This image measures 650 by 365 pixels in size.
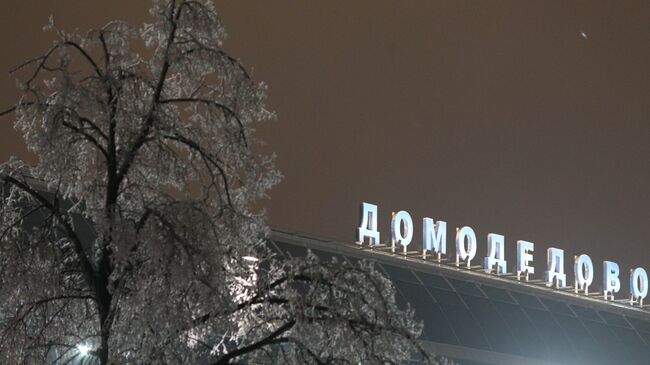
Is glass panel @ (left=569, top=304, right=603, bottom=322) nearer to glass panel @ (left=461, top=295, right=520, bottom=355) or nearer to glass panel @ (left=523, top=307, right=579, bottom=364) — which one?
glass panel @ (left=523, top=307, right=579, bottom=364)

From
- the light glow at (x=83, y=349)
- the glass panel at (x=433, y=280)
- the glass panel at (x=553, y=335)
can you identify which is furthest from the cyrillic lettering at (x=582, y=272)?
the light glow at (x=83, y=349)

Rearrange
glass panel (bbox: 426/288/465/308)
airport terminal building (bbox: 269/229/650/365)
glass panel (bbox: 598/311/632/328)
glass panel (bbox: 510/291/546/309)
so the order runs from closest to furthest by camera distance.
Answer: airport terminal building (bbox: 269/229/650/365), glass panel (bbox: 426/288/465/308), glass panel (bbox: 510/291/546/309), glass panel (bbox: 598/311/632/328)

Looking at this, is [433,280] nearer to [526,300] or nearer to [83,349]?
[526,300]

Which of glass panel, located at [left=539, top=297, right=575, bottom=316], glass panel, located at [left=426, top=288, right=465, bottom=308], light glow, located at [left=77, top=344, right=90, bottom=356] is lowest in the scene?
light glow, located at [left=77, top=344, right=90, bottom=356]

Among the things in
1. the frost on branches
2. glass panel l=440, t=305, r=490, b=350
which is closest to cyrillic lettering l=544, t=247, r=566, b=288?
glass panel l=440, t=305, r=490, b=350

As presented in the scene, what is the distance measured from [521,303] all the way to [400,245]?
6910 millimetres

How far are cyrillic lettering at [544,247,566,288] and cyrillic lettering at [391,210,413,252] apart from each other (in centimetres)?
1116

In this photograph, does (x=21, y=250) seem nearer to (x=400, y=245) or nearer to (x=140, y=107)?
(x=140, y=107)

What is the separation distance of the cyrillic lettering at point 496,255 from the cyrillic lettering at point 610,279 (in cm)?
843

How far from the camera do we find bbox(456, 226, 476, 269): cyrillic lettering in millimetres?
71500

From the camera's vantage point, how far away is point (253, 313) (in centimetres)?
2334

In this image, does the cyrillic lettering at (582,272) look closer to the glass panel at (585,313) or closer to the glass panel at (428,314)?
the glass panel at (585,313)

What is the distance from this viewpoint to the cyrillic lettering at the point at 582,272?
78062 mm

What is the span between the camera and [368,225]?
6775 centimetres
